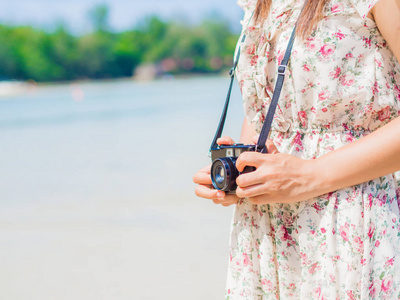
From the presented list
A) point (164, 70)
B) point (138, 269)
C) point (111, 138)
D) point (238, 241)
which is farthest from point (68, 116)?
point (164, 70)

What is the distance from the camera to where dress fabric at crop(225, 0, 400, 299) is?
3.40 feet

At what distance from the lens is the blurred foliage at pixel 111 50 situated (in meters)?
50.2

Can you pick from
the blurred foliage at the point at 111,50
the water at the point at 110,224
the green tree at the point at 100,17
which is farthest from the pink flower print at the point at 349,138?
the green tree at the point at 100,17

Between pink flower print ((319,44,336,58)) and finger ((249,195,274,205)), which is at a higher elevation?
pink flower print ((319,44,336,58))

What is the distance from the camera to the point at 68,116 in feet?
48.0

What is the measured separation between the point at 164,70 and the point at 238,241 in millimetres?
54684

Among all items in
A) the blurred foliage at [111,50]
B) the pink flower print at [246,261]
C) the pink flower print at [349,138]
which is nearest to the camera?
the pink flower print at [349,138]

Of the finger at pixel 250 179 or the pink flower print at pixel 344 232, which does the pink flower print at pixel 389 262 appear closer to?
the pink flower print at pixel 344 232

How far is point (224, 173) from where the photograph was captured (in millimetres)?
1095

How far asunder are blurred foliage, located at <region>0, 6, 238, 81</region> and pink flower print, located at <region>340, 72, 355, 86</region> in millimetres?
48871

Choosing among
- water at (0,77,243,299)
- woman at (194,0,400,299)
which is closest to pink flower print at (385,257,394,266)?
woman at (194,0,400,299)

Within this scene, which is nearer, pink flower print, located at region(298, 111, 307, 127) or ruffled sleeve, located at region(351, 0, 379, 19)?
ruffled sleeve, located at region(351, 0, 379, 19)

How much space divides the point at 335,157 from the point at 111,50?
56.3m

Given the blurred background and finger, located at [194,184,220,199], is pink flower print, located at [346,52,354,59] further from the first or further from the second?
the blurred background
